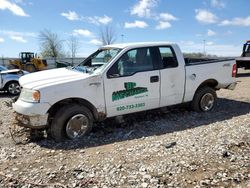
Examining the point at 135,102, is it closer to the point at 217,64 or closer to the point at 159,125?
the point at 159,125

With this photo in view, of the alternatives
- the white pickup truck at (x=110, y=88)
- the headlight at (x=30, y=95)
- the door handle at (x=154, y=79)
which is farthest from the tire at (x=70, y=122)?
the door handle at (x=154, y=79)

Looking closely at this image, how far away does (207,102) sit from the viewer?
7770mm

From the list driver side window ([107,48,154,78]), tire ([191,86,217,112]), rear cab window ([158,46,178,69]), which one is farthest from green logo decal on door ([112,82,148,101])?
tire ([191,86,217,112])

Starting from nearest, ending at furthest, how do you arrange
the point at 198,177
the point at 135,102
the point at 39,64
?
the point at 198,177
the point at 135,102
the point at 39,64

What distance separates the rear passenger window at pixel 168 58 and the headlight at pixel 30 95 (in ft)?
9.59

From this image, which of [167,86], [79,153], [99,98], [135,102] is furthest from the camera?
[167,86]

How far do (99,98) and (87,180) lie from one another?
7.21ft

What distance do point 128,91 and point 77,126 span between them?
129 centimetres

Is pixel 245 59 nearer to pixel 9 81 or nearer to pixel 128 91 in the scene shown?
pixel 9 81

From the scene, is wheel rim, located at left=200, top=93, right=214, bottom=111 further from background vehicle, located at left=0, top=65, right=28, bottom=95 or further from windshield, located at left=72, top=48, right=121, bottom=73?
background vehicle, located at left=0, top=65, right=28, bottom=95

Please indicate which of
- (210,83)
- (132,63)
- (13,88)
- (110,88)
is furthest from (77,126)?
(13,88)

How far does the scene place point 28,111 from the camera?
17.5 ft

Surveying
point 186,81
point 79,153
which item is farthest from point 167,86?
point 79,153

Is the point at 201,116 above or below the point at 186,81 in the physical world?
below
